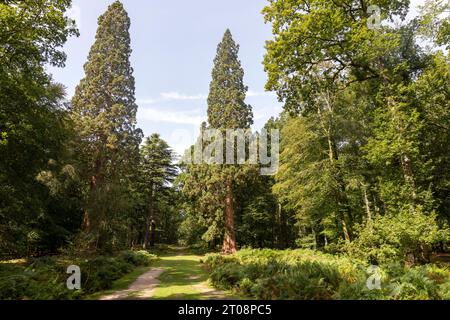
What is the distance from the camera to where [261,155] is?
30219 mm

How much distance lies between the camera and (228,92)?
2950cm

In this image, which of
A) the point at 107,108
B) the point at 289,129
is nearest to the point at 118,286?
the point at 107,108

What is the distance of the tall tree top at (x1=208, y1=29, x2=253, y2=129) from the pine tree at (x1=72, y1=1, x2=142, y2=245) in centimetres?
807

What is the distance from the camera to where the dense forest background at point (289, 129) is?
A: 12.2 metres

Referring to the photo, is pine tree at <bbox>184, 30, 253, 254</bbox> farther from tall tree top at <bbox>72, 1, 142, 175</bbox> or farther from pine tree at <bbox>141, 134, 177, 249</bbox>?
Answer: pine tree at <bbox>141, 134, 177, 249</bbox>

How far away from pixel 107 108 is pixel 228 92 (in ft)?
38.3

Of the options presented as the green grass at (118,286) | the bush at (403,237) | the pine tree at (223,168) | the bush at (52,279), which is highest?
the pine tree at (223,168)

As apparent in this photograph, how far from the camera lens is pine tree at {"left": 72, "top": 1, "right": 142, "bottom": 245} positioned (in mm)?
22297

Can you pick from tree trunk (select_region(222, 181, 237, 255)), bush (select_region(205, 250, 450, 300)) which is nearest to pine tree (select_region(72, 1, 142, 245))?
tree trunk (select_region(222, 181, 237, 255))

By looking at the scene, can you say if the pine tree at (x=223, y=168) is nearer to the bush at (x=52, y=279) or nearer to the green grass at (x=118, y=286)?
the green grass at (x=118, y=286)

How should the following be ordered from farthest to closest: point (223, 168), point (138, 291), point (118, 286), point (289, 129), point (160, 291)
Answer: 1. point (223, 168)
2. point (289, 129)
3. point (118, 286)
4. point (138, 291)
5. point (160, 291)

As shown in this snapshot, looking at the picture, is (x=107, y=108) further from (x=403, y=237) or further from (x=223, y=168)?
(x=403, y=237)

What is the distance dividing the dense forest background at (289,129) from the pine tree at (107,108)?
0.11 metres

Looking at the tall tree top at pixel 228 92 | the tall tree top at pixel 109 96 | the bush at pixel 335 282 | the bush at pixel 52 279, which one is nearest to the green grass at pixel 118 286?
the bush at pixel 52 279
